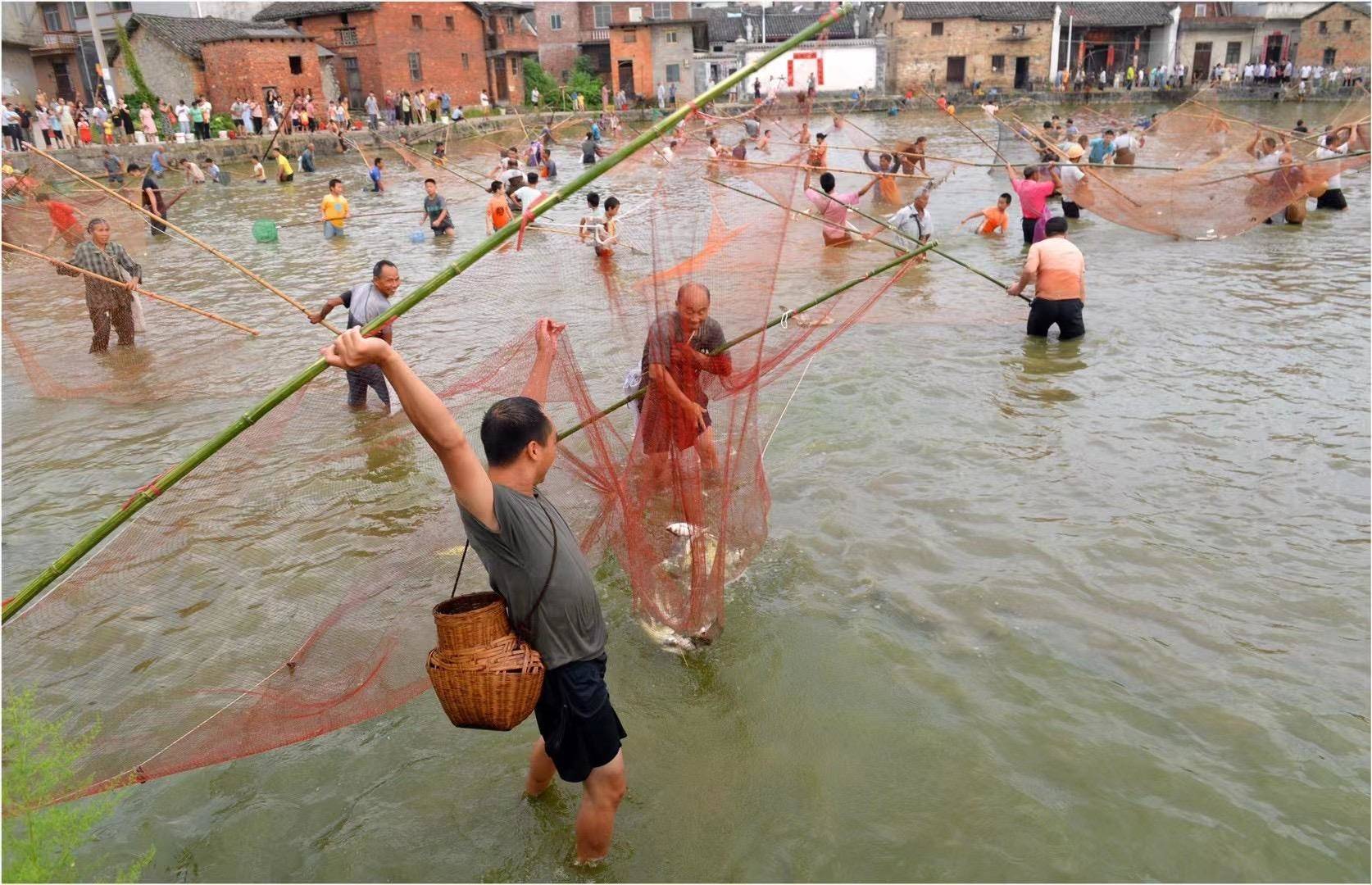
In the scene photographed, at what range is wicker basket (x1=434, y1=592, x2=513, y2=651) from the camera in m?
2.83

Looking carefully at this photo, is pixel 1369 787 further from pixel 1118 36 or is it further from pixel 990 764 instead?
pixel 1118 36

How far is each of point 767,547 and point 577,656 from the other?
282 centimetres

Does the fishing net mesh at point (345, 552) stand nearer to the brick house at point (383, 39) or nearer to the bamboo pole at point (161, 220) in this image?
the bamboo pole at point (161, 220)

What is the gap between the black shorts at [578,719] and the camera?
9.87 ft

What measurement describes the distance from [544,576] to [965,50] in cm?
5824

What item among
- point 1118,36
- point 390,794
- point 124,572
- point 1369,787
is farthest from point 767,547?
point 1118,36

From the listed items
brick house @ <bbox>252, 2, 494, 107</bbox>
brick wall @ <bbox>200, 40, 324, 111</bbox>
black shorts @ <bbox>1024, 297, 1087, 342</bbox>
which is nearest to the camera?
black shorts @ <bbox>1024, 297, 1087, 342</bbox>

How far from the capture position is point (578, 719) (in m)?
3.01

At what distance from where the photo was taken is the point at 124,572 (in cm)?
409

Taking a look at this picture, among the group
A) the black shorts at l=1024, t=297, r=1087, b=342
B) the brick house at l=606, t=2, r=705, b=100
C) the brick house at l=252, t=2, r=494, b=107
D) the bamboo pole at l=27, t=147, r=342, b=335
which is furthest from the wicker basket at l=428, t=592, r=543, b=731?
the brick house at l=606, t=2, r=705, b=100

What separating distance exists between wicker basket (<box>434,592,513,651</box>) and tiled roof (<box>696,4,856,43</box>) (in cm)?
5824

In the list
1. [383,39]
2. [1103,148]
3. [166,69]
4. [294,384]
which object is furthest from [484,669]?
[383,39]

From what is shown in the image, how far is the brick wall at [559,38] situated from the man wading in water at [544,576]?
6363 centimetres

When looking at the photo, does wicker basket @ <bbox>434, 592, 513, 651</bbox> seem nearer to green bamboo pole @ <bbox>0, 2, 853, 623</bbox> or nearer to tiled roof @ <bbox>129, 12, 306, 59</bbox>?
green bamboo pole @ <bbox>0, 2, 853, 623</bbox>
